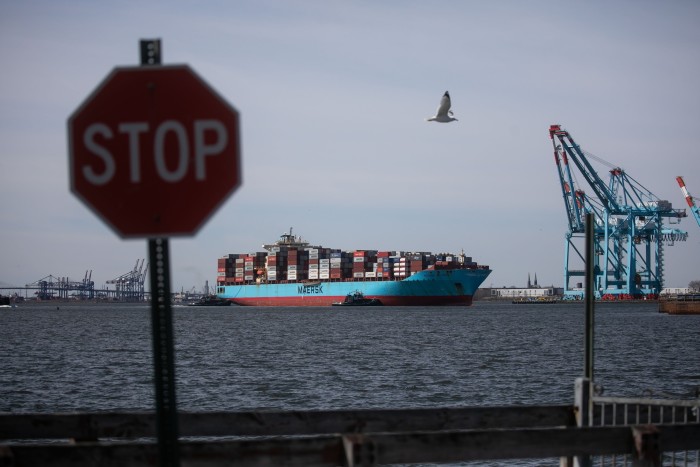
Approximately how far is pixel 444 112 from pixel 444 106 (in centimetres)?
13

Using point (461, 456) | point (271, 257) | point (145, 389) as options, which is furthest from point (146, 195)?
point (271, 257)

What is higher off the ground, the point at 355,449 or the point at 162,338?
the point at 162,338

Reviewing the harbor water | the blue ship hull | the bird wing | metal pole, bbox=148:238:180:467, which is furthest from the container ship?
metal pole, bbox=148:238:180:467

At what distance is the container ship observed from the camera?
452 feet

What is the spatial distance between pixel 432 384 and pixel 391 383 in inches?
50.8

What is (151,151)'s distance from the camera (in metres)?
4.43

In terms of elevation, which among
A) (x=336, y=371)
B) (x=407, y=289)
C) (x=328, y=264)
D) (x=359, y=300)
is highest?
(x=328, y=264)

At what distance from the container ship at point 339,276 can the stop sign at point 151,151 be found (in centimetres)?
12985

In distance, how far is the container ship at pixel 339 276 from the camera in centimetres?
13762

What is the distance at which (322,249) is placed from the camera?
157 metres

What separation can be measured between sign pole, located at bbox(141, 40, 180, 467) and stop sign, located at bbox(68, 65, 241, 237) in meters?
0.20

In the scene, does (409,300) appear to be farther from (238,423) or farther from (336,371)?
(238,423)

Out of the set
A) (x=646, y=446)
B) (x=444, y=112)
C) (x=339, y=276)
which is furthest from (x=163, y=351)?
(x=339, y=276)

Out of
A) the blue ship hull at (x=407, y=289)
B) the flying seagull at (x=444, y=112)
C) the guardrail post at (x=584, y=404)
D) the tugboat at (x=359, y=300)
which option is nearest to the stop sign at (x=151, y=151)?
the guardrail post at (x=584, y=404)
